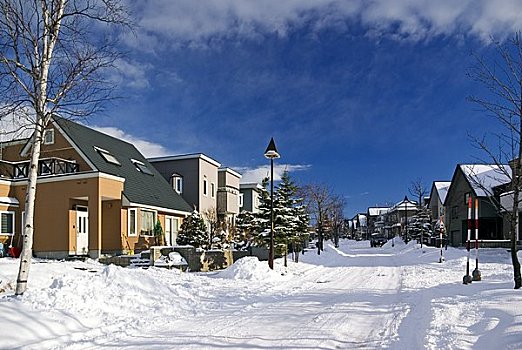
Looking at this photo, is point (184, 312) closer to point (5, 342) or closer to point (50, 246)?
point (5, 342)

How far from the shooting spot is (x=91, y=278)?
37.6ft

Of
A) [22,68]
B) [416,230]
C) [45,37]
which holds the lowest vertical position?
[416,230]

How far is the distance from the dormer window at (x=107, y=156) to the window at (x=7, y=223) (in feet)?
19.6

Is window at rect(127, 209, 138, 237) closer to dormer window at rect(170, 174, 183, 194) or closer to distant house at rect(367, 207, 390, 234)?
dormer window at rect(170, 174, 183, 194)

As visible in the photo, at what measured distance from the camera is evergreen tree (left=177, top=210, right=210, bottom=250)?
101 ft

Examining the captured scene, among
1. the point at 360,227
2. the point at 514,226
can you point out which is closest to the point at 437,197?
the point at 514,226

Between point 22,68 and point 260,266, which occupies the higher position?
point 22,68

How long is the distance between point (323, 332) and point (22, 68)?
26.3 ft

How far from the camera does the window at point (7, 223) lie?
27.1 metres

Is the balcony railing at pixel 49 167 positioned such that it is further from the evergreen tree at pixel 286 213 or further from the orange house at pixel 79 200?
the evergreen tree at pixel 286 213

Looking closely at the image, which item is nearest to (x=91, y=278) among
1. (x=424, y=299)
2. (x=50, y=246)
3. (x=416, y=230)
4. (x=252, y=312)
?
(x=252, y=312)

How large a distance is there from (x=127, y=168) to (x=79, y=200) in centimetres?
543

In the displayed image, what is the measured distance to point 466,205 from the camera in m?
46.2

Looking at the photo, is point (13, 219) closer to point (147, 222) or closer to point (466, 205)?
point (147, 222)
